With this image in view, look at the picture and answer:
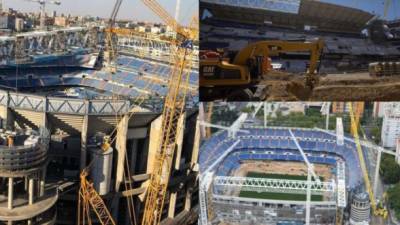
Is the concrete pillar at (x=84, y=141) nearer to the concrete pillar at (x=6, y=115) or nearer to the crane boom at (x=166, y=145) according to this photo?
the concrete pillar at (x=6, y=115)

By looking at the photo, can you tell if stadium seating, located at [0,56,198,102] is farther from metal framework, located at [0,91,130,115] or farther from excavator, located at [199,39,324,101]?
excavator, located at [199,39,324,101]

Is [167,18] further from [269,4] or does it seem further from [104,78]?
[104,78]

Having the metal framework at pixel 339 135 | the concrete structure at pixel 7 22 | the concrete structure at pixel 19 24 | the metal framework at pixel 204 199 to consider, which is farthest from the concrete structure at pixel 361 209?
the concrete structure at pixel 19 24

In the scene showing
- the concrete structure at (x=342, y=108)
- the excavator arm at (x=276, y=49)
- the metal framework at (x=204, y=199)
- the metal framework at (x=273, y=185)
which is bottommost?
the metal framework at (x=204, y=199)

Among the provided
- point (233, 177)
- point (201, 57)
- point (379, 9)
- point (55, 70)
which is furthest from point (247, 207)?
point (55, 70)

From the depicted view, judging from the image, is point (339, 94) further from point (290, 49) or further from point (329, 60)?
point (290, 49)

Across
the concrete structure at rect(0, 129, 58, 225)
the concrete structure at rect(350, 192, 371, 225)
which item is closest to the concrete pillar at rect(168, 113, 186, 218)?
the concrete structure at rect(0, 129, 58, 225)

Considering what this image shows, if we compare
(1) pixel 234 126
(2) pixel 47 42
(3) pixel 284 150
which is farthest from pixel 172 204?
(2) pixel 47 42
